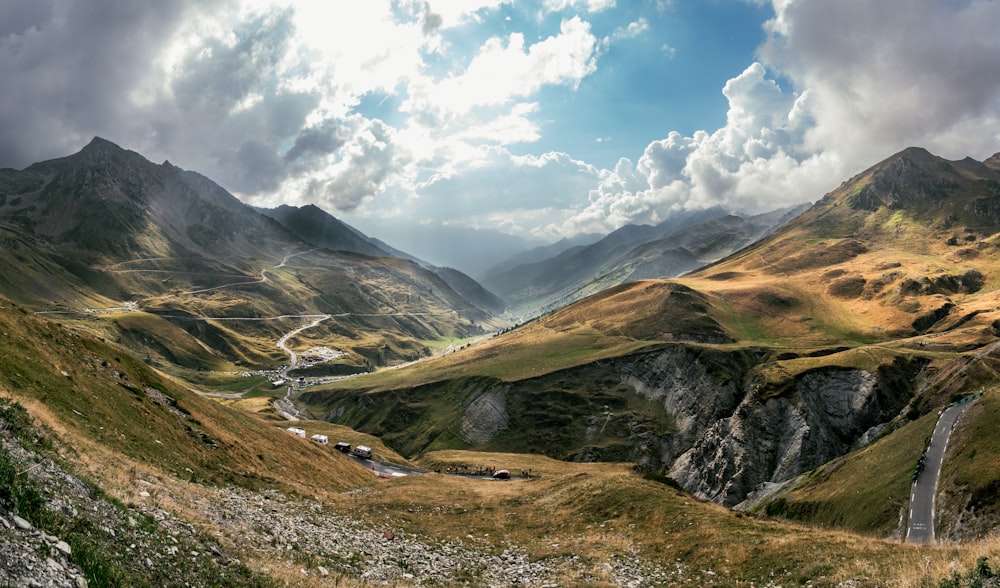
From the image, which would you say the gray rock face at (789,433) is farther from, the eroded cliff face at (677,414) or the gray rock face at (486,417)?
the gray rock face at (486,417)

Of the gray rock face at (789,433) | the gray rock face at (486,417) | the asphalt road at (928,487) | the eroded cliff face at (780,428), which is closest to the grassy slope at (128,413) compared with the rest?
the asphalt road at (928,487)

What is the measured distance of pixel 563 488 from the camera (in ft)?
166

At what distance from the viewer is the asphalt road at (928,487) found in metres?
47.5

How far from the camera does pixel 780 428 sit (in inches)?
4734

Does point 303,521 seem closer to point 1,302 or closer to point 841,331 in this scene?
point 1,302

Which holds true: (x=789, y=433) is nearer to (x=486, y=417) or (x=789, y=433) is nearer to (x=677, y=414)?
(x=677, y=414)

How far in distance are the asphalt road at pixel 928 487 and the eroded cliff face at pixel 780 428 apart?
153ft

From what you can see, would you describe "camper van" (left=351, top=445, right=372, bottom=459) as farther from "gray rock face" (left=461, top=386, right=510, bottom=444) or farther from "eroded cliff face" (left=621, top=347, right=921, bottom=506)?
"gray rock face" (left=461, top=386, right=510, bottom=444)

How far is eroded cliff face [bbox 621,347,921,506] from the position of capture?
11244 centimetres

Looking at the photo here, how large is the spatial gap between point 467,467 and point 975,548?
83.9m

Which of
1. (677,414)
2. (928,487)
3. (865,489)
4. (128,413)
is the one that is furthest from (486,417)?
(128,413)

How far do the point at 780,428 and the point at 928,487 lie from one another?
70.0 metres

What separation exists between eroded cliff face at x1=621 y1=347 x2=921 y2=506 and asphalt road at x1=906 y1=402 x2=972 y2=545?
4652 centimetres

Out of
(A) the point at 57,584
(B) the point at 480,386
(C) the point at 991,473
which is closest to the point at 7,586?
(A) the point at 57,584
